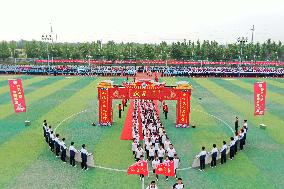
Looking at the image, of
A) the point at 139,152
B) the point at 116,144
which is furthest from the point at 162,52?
the point at 139,152

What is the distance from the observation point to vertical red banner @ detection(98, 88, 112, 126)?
23.7m

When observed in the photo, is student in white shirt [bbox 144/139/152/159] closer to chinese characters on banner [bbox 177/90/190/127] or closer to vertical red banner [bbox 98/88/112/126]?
chinese characters on banner [bbox 177/90/190/127]

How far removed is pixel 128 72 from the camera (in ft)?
181

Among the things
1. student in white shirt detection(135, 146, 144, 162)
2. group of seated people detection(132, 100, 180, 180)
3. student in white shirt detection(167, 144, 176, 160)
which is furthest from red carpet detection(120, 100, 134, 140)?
student in white shirt detection(167, 144, 176, 160)

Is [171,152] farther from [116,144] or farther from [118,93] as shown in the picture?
[118,93]

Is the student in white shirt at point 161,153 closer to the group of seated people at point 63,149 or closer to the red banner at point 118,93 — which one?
the group of seated people at point 63,149

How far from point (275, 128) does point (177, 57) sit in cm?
6056

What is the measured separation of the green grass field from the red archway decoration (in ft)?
3.32

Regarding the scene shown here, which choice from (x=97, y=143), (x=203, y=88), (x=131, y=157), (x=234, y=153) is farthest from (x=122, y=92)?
(x=203, y=88)

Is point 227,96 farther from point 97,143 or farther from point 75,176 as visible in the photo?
point 75,176

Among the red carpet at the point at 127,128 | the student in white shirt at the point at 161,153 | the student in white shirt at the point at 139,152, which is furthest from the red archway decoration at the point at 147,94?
the student in white shirt at the point at 161,153

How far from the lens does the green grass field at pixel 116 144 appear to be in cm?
1485

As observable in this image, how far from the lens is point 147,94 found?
75.5 ft

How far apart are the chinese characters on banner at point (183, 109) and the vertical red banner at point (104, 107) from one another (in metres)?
4.94
